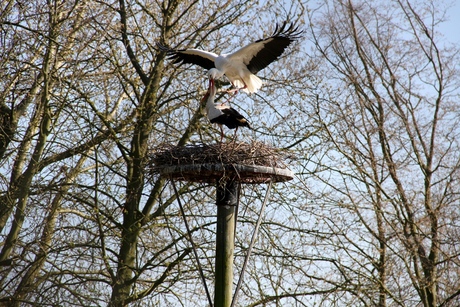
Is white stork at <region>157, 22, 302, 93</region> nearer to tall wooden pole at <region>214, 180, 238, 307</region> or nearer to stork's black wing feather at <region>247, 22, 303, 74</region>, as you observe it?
stork's black wing feather at <region>247, 22, 303, 74</region>

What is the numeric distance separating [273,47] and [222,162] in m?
2.04

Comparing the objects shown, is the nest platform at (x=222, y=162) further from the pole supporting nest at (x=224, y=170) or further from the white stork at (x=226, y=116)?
the white stork at (x=226, y=116)

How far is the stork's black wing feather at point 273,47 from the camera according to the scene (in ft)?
21.6

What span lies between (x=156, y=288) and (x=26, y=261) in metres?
1.98

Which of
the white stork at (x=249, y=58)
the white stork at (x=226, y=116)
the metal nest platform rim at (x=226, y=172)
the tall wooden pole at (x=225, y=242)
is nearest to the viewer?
the metal nest platform rim at (x=226, y=172)

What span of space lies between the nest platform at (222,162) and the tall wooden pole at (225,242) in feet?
0.43

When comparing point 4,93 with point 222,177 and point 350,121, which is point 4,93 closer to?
point 222,177

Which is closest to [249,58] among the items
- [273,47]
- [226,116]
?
[273,47]

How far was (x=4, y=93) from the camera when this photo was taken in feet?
25.8

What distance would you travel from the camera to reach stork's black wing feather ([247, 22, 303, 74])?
658 cm

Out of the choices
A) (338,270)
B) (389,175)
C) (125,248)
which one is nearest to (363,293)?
(338,270)

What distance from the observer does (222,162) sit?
5.33m

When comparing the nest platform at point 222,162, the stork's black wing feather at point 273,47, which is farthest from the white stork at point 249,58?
the nest platform at point 222,162

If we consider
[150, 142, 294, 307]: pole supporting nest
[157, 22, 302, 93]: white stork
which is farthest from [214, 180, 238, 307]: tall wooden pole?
[157, 22, 302, 93]: white stork
